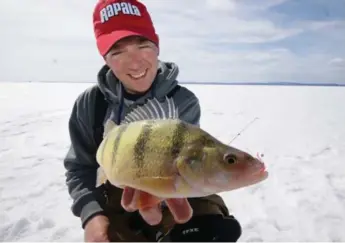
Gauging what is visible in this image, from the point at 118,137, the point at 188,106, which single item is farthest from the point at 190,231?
the point at 118,137

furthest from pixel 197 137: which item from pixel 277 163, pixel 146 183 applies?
pixel 277 163

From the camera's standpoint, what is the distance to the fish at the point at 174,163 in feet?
3.46

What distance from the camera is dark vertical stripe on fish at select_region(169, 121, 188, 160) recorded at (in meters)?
1.12

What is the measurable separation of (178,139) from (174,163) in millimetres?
87

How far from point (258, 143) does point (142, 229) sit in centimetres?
494

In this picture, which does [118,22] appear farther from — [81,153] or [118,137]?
[81,153]

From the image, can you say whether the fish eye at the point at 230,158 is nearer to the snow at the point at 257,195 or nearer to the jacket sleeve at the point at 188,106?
the jacket sleeve at the point at 188,106

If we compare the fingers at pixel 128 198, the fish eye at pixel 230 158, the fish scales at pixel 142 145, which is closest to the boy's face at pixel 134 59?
the fish scales at pixel 142 145

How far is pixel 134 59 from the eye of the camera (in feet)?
5.49

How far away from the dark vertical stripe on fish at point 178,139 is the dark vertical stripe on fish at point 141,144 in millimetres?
95

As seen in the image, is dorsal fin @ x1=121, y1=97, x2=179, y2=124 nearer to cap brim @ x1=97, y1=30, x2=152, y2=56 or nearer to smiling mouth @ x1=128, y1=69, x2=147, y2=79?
smiling mouth @ x1=128, y1=69, x2=147, y2=79

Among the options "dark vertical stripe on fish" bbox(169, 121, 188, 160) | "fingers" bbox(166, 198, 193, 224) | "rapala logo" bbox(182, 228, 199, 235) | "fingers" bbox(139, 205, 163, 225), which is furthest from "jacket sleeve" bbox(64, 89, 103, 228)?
"dark vertical stripe on fish" bbox(169, 121, 188, 160)

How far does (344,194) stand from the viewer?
3785 millimetres

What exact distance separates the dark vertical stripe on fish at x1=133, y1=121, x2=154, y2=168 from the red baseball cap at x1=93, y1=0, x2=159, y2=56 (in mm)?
650
